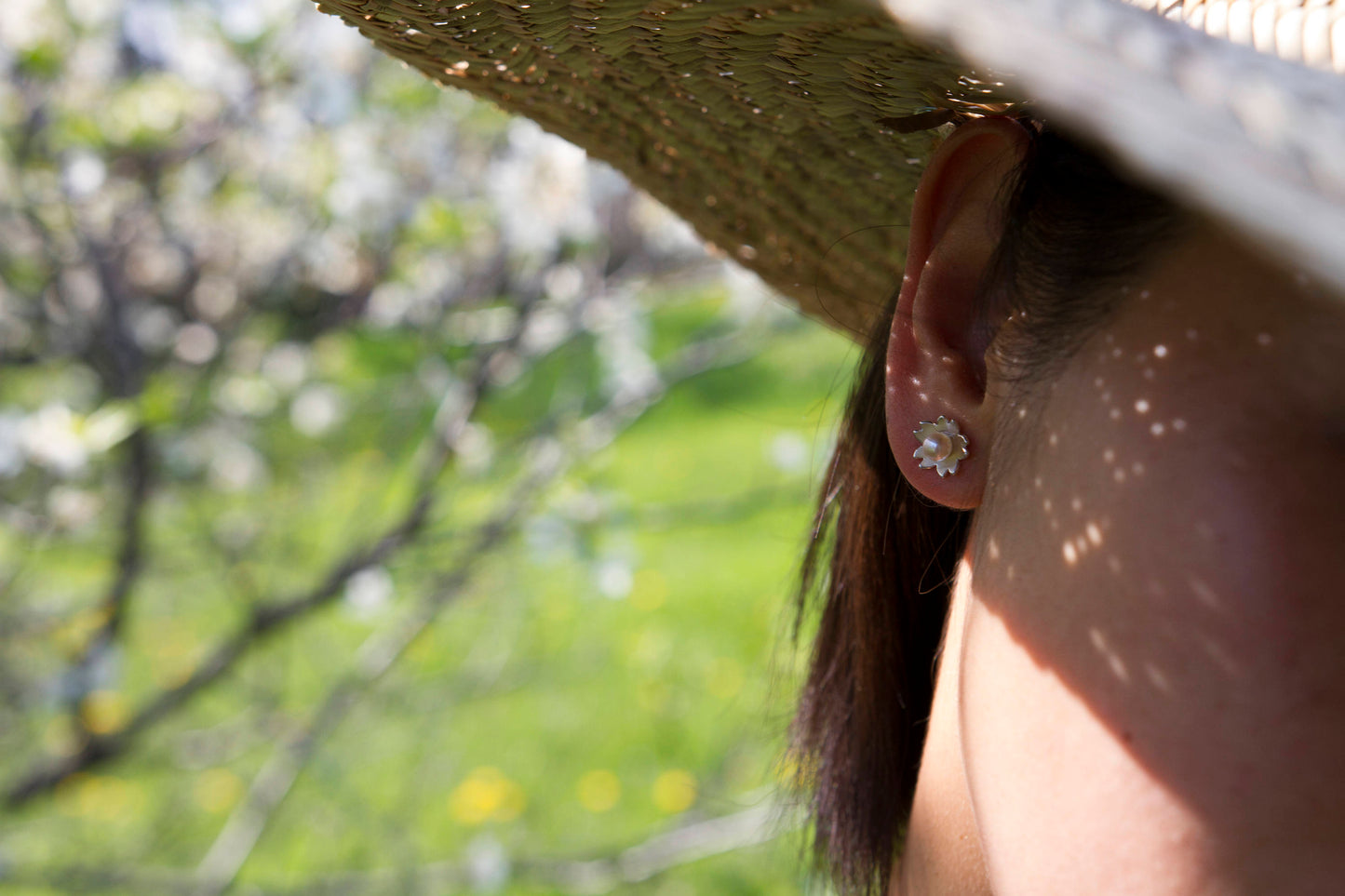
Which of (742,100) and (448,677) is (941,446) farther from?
(448,677)

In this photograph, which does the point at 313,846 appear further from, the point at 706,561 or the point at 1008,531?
the point at 1008,531

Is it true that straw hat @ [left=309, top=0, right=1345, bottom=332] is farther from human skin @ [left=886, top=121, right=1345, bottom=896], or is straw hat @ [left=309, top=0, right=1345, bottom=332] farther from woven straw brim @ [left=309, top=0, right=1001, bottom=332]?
human skin @ [left=886, top=121, right=1345, bottom=896]

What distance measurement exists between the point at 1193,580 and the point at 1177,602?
12 millimetres

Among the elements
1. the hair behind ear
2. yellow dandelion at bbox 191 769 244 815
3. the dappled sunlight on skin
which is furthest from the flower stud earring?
yellow dandelion at bbox 191 769 244 815

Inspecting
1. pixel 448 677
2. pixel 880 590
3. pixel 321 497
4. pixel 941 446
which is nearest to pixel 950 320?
pixel 941 446

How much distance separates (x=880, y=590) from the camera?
1038mm

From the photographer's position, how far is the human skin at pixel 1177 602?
479mm

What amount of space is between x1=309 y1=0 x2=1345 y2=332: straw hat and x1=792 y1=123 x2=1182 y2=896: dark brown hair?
83mm

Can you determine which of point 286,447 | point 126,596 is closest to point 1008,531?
point 126,596

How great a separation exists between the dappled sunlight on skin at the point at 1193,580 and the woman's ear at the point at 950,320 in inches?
4.6

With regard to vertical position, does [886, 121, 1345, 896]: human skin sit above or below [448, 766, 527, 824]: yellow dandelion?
above

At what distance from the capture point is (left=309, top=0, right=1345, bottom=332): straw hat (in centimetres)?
30

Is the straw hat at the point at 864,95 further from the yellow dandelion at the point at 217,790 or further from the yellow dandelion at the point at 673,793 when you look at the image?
the yellow dandelion at the point at 217,790

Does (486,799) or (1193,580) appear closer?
(1193,580)
